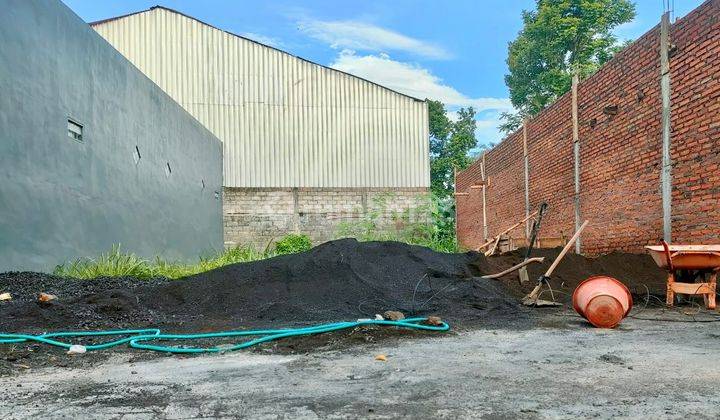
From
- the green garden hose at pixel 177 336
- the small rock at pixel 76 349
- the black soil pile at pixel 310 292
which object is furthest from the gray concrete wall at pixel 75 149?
the small rock at pixel 76 349

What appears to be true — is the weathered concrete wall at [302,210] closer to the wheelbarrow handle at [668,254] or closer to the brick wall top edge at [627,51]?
the brick wall top edge at [627,51]

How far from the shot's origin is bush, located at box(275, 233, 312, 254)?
15.1 meters

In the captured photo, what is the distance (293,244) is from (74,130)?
26.6 ft

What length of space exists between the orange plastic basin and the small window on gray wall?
24.1 ft

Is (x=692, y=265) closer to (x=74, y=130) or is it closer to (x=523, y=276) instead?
(x=523, y=276)

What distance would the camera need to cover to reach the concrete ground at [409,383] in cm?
246

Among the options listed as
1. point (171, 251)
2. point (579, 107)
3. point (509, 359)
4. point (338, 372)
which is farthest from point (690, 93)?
point (171, 251)

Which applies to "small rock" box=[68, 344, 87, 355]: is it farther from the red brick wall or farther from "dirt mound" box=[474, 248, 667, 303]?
the red brick wall

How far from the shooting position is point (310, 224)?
16.0 metres

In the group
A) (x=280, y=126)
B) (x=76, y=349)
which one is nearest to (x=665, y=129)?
(x=76, y=349)

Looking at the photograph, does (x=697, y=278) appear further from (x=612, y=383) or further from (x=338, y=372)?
(x=338, y=372)

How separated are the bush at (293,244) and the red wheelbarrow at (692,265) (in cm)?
1045

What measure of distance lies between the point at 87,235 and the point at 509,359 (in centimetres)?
689

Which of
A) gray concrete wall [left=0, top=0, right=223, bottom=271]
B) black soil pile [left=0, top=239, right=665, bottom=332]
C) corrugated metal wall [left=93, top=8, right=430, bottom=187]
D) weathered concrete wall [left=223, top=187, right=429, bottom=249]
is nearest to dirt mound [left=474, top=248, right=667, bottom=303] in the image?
black soil pile [left=0, top=239, right=665, bottom=332]
